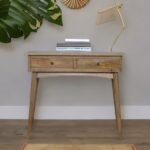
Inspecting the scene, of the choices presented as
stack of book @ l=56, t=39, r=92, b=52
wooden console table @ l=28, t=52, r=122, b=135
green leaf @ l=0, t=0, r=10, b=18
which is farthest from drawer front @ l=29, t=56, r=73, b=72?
green leaf @ l=0, t=0, r=10, b=18

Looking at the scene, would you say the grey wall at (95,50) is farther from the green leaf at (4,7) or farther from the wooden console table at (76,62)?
the wooden console table at (76,62)

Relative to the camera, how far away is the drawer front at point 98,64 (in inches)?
106

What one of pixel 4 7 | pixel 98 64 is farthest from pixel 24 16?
pixel 98 64

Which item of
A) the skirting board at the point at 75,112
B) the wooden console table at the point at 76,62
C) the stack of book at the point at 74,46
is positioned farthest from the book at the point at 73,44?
the skirting board at the point at 75,112

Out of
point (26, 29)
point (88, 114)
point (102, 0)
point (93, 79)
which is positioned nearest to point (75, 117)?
point (88, 114)

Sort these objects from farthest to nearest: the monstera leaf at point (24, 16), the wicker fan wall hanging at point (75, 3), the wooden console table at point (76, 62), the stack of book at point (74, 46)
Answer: the wicker fan wall hanging at point (75, 3), the monstera leaf at point (24, 16), the stack of book at point (74, 46), the wooden console table at point (76, 62)

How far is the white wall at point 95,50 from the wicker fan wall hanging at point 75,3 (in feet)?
0.14

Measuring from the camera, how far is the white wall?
10.2ft

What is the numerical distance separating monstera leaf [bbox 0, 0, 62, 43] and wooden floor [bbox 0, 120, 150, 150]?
0.92 metres

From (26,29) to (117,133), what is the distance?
1.37m

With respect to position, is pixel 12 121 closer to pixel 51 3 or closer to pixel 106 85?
pixel 106 85

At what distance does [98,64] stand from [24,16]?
916 millimetres

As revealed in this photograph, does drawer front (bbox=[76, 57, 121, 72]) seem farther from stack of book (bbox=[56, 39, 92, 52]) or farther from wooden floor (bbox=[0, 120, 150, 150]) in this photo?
wooden floor (bbox=[0, 120, 150, 150])

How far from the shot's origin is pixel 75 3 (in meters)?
3.06
